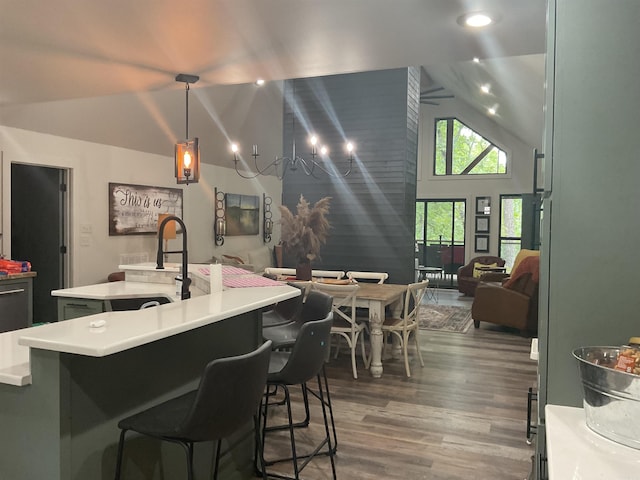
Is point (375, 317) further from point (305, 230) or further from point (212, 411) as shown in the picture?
point (212, 411)

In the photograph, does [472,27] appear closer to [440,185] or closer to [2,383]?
[2,383]

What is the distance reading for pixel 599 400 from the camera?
1.21 meters

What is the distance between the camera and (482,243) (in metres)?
11.2

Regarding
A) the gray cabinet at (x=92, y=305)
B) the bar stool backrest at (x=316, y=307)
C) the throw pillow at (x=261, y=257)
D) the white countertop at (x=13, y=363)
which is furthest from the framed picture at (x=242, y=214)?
the white countertop at (x=13, y=363)

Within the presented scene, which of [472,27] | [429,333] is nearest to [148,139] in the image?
[429,333]

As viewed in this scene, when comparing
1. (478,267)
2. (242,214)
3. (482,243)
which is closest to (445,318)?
(478,267)

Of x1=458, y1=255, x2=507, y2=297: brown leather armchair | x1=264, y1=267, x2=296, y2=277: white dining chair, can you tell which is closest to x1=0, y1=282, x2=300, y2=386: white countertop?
x1=264, y1=267, x2=296, y2=277: white dining chair

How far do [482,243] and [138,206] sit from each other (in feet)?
24.7

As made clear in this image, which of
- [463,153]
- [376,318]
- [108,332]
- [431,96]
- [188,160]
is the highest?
[431,96]

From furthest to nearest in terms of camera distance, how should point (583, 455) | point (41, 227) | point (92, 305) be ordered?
point (41, 227) → point (92, 305) → point (583, 455)

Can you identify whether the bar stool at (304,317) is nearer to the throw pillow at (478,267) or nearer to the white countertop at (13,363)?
the white countertop at (13,363)

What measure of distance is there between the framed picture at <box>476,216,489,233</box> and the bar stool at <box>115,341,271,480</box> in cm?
1013

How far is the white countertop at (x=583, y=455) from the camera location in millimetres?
1058

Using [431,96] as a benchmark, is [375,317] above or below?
below
